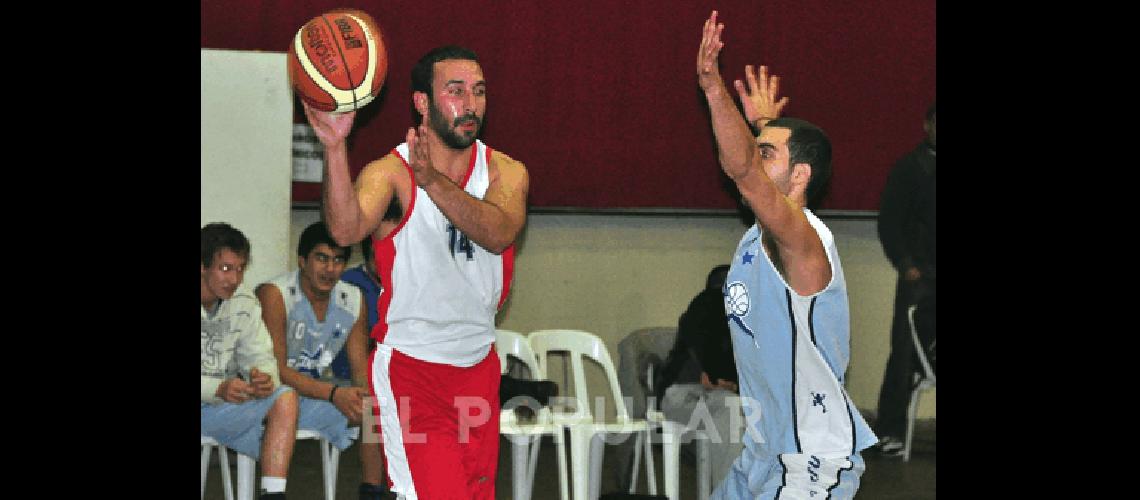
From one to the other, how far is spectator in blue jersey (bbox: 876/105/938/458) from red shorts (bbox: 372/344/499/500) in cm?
439

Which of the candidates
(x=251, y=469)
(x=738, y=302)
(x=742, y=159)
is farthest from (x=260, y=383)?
(x=742, y=159)

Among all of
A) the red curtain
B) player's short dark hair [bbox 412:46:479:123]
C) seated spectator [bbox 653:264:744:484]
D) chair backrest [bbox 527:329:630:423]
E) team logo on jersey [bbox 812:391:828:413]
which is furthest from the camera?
the red curtain

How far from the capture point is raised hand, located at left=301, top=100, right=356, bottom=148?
3.79m

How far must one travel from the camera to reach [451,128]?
432 centimetres

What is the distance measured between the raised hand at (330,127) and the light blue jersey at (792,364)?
120 cm

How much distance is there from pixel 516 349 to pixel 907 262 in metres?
2.88

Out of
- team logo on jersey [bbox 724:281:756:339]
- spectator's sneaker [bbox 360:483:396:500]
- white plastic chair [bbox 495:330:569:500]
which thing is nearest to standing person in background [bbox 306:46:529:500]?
team logo on jersey [bbox 724:281:756:339]

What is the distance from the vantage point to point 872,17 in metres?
8.79

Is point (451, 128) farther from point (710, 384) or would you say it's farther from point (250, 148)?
point (250, 148)

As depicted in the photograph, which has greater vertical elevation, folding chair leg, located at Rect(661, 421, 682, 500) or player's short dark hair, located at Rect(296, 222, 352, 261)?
player's short dark hair, located at Rect(296, 222, 352, 261)

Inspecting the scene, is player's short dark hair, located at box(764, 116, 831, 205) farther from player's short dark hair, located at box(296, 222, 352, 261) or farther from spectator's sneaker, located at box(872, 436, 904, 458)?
spectator's sneaker, located at box(872, 436, 904, 458)

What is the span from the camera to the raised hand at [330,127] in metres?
3.79
